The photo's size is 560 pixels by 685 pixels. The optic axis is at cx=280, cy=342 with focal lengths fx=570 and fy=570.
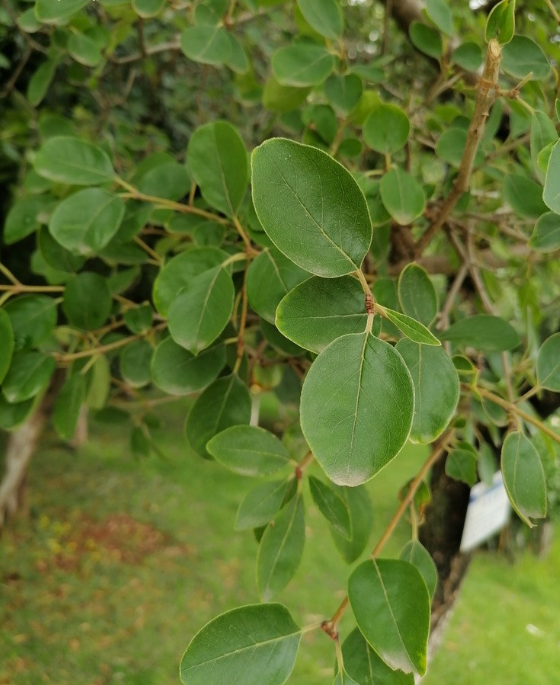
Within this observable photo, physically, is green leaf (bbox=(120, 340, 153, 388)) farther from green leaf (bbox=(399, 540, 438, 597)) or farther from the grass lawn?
the grass lawn

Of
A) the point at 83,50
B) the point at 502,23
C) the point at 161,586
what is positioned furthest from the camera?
the point at 161,586

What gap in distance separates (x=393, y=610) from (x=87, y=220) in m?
0.48

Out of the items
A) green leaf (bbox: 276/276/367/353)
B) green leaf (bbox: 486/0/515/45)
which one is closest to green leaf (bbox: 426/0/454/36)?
green leaf (bbox: 486/0/515/45)

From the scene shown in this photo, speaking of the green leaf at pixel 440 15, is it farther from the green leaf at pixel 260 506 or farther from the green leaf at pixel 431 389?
the green leaf at pixel 260 506

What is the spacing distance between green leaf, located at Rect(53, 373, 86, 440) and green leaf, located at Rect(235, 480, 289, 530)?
0.27 meters

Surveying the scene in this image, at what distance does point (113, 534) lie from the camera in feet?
9.53

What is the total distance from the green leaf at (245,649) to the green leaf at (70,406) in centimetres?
34

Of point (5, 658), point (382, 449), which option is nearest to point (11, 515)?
point (5, 658)

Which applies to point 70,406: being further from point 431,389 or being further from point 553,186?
point 553,186

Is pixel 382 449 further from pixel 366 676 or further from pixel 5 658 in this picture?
pixel 5 658

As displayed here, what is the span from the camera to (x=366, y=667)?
1.41 feet

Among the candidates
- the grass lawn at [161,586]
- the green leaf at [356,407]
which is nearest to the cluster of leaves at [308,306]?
the green leaf at [356,407]

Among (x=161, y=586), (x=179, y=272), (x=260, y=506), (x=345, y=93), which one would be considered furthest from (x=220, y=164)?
(x=161, y=586)

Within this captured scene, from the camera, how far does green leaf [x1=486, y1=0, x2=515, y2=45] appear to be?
0.42 metres
